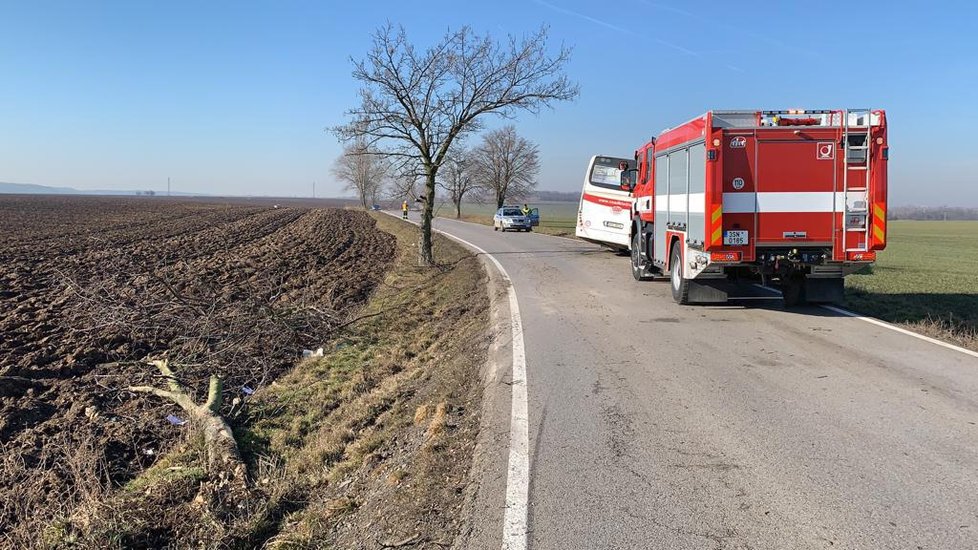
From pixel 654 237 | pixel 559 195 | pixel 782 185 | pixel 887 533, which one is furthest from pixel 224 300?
pixel 559 195

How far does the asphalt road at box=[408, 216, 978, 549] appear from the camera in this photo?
374 cm

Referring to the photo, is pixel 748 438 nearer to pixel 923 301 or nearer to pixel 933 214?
pixel 923 301

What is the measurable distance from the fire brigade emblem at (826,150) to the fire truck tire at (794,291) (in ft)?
6.25

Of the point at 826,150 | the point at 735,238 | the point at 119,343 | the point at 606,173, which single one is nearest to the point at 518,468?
the point at 735,238

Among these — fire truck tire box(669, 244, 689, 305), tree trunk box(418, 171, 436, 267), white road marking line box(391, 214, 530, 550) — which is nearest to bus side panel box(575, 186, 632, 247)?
tree trunk box(418, 171, 436, 267)

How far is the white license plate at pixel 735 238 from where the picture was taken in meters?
10.1

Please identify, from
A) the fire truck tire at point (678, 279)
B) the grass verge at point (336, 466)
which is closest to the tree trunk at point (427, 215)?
the fire truck tire at point (678, 279)

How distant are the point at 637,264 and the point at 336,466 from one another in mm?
10472

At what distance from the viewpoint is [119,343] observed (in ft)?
33.8

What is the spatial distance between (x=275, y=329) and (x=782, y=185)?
7.94 meters

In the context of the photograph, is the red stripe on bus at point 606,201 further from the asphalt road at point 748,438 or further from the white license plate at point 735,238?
the asphalt road at point 748,438

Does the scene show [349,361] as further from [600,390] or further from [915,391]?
[915,391]

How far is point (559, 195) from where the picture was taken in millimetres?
167000

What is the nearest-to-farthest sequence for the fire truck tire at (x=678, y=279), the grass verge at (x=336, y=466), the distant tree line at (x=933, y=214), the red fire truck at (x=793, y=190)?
1. the grass verge at (x=336, y=466)
2. the red fire truck at (x=793, y=190)
3. the fire truck tire at (x=678, y=279)
4. the distant tree line at (x=933, y=214)
